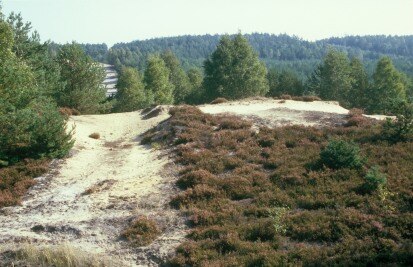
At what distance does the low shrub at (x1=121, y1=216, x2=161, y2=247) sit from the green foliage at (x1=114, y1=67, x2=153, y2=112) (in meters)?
42.5

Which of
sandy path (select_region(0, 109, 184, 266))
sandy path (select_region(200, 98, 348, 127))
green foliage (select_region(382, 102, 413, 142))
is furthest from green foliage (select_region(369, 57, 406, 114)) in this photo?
sandy path (select_region(0, 109, 184, 266))

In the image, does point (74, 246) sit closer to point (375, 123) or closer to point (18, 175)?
point (18, 175)

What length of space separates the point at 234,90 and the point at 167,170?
120 ft

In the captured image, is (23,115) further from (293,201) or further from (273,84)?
(273,84)

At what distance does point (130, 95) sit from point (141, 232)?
143 feet

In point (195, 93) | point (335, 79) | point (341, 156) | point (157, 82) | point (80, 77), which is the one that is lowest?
point (341, 156)

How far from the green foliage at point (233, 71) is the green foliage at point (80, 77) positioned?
1832 cm

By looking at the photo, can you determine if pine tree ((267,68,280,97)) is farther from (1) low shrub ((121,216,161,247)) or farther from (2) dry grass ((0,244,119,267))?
(2) dry grass ((0,244,119,267))

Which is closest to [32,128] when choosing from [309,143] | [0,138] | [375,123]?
[0,138]

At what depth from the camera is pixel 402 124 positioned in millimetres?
22031

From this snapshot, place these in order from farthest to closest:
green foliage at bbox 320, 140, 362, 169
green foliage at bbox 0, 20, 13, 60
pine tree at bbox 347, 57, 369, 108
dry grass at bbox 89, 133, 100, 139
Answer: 1. pine tree at bbox 347, 57, 369, 108
2. dry grass at bbox 89, 133, 100, 139
3. green foliage at bbox 0, 20, 13, 60
4. green foliage at bbox 320, 140, 362, 169

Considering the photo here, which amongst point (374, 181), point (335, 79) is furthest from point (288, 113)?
point (335, 79)

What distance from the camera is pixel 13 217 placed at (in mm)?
17344

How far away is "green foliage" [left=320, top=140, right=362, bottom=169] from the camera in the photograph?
18.8m
